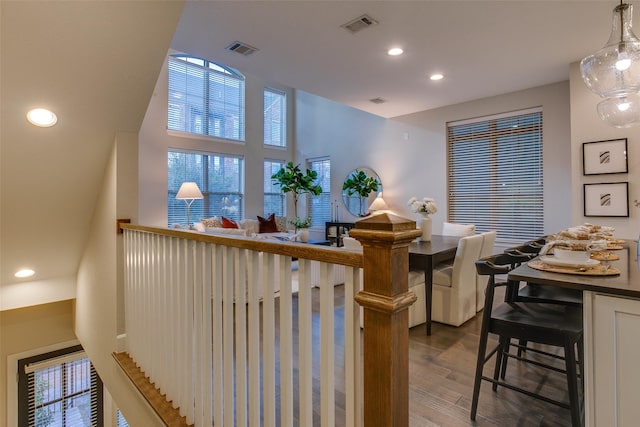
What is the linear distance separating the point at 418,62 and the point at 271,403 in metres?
3.73

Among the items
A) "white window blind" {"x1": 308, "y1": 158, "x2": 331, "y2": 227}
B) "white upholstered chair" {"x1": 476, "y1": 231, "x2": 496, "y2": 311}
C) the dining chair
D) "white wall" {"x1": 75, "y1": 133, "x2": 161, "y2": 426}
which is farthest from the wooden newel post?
"white window blind" {"x1": 308, "y1": 158, "x2": 331, "y2": 227}

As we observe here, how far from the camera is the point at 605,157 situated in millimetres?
3537

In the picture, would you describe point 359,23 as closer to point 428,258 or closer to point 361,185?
point 428,258

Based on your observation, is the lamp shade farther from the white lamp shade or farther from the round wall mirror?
Answer: the white lamp shade

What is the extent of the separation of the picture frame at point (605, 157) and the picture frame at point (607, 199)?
6.5 inches

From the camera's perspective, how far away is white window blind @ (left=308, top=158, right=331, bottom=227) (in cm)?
750

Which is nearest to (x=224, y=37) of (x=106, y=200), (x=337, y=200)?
(x=106, y=200)

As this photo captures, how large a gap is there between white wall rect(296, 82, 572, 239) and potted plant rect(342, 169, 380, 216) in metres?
0.20

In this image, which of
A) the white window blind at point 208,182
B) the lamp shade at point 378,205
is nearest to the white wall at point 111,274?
the white window blind at point 208,182

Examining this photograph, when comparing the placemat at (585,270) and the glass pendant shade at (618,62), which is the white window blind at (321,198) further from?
the placemat at (585,270)

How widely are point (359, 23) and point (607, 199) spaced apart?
3305 millimetres

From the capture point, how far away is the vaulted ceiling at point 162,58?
5.85ft

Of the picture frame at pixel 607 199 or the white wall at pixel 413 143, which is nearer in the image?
the picture frame at pixel 607 199

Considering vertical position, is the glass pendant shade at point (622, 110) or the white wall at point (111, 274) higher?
the glass pendant shade at point (622, 110)
